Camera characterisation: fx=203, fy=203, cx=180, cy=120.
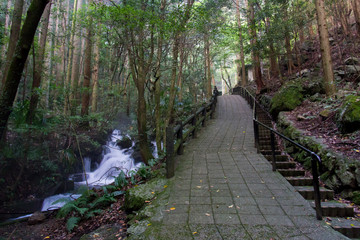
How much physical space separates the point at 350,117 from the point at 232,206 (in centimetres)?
373

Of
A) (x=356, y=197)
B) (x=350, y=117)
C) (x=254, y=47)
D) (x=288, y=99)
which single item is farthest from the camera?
(x=254, y=47)

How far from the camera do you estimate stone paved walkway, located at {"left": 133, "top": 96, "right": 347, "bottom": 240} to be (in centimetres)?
256

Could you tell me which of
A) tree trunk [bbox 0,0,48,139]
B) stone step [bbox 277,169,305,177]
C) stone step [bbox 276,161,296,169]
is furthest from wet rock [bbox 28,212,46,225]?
stone step [bbox 276,161,296,169]

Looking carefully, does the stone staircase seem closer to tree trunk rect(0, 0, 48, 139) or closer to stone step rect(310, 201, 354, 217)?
stone step rect(310, 201, 354, 217)

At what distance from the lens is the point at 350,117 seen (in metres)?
4.67

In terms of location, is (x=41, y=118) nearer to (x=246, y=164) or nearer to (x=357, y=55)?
(x=246, y=164)

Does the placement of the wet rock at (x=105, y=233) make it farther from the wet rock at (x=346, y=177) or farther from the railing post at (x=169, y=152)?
the wet rock at (x=346, y=177)

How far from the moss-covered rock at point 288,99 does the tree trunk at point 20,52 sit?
8.64m

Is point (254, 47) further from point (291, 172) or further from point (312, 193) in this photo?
point (312, 193)

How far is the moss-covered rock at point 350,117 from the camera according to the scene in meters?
4.57

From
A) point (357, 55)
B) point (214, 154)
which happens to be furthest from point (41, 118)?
point (357, 55)

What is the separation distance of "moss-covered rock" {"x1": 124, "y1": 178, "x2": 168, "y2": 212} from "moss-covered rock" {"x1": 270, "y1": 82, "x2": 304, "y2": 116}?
22.1 feet

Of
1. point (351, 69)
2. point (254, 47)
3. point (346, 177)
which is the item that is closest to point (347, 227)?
point (346, 177)

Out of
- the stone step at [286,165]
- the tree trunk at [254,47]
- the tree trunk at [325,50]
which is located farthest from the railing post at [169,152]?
the tree trunk at [254,47]
